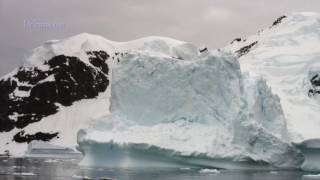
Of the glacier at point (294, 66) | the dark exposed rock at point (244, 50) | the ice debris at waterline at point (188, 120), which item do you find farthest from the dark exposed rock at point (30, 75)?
the ice debris at waterline at point (188, 120)

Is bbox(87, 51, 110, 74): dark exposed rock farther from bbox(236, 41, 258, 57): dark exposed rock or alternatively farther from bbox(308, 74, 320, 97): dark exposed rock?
bbox(308, 74, 320, 97): dark exposed rock

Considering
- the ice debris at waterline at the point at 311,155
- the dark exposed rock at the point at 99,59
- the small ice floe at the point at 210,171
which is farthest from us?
the dark exposed rock at the point at 99,59

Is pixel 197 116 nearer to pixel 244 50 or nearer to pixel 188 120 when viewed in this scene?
pixel 188 120

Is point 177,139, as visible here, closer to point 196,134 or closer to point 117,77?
point 196,134

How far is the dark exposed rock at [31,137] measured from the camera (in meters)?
81.6

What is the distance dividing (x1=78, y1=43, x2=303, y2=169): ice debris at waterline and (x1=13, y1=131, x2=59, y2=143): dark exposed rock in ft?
162

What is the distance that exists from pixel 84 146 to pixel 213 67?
843 centimetres

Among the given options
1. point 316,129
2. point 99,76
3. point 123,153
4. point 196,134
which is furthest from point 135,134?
point 99,76

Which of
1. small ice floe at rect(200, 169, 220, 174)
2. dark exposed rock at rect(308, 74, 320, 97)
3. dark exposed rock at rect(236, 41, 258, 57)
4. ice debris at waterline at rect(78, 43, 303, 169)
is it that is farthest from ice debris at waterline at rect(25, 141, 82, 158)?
small ice floe at rect(200, 169, 220, 174)

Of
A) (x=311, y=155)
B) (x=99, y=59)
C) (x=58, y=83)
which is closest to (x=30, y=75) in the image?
(x=58, y=83)

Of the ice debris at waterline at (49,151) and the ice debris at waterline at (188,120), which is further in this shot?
the ice debris at waterline at (49,151)

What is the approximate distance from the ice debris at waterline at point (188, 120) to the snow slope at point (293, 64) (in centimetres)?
425

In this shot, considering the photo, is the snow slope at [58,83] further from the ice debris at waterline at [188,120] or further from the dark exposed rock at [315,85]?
the ice debris at waterline at [188,120]

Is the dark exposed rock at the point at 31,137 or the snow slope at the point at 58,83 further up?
the snow slope at the point at 58,83
